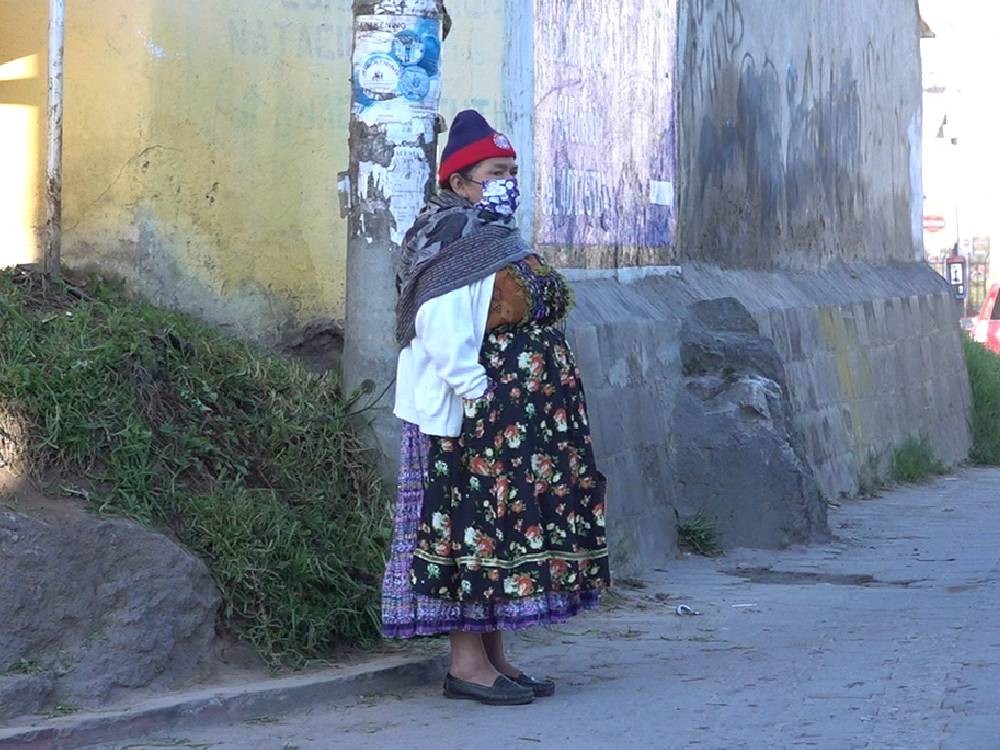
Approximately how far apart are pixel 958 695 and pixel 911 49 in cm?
1185

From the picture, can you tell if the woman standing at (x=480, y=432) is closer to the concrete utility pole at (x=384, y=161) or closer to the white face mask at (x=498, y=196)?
the white face mask at (x=498, y=196)

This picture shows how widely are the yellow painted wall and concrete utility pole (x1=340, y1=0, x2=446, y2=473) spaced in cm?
77

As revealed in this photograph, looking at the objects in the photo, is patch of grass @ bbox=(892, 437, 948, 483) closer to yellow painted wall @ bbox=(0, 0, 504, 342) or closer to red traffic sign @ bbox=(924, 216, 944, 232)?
yellow painted wall @ bbox=(0, 0, 504, 342)

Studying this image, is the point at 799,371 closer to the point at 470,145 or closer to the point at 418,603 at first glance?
the point at 470,145

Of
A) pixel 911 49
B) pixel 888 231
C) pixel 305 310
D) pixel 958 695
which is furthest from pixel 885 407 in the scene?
pixel 958 695

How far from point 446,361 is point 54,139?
2.23 m

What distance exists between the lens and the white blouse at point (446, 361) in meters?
5.34

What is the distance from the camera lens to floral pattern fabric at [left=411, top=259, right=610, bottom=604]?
17.9ft

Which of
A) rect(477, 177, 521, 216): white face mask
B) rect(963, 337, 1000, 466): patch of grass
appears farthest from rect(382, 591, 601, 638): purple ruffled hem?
rect(963, 337, 1000, 466): patch of grass

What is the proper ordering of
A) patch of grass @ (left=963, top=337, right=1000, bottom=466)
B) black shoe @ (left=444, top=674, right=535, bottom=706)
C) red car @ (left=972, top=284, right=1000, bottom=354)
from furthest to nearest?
red car @ (left=972, top=284, right=1000, bottom=354), patch of grass @ (left=963, top=337, right=1000, bottom=466), black shoe @ (left=444, top=674, right=535, bottom=706)

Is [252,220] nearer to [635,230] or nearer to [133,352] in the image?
[133,352]

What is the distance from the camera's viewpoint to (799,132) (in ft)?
42.0

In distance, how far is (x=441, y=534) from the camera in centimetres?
548

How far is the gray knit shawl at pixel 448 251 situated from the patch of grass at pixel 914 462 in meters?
8.16
